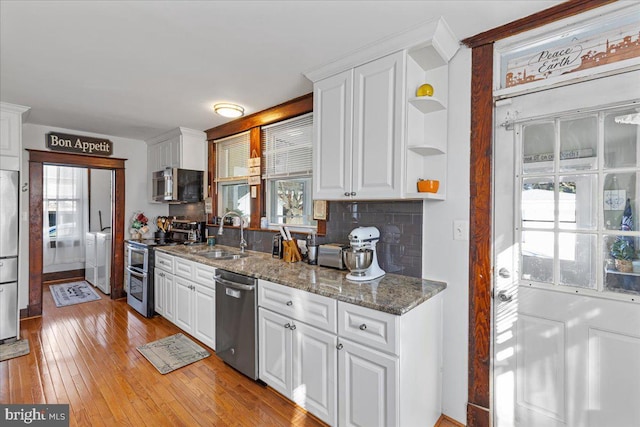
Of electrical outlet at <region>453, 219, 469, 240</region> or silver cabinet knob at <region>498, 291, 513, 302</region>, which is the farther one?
electrical outlet at <region>453, 219, 469, 240</region>

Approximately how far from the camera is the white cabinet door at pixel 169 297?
3.30 metres

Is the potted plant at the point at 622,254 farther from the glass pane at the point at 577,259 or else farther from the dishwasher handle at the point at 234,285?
the dishwasher handle at the point at 234,285

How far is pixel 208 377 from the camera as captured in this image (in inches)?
95.3

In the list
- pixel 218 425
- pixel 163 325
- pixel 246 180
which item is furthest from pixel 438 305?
pixel 163 325

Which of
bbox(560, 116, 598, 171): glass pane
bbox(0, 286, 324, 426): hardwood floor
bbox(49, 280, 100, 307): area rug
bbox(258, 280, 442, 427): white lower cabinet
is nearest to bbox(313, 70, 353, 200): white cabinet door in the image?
bbox(258, 280, 442, 427): white lower cabinet

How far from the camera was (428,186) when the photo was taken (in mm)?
1901

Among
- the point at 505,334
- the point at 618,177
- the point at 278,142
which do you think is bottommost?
the point at 505,334

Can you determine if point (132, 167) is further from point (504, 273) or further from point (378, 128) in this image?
point (504, 273)

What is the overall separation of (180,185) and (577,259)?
4.06 m

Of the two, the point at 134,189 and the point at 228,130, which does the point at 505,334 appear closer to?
the point at 228,130

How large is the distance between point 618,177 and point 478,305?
0.98m

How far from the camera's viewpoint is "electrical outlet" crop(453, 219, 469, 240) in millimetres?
1922

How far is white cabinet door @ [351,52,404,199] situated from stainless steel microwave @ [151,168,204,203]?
2.78 metres

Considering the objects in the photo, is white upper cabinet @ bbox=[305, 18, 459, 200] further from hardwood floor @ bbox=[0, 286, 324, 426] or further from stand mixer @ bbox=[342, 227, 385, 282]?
hardwood floor @ bbox=[0, 286, 324, 426]
